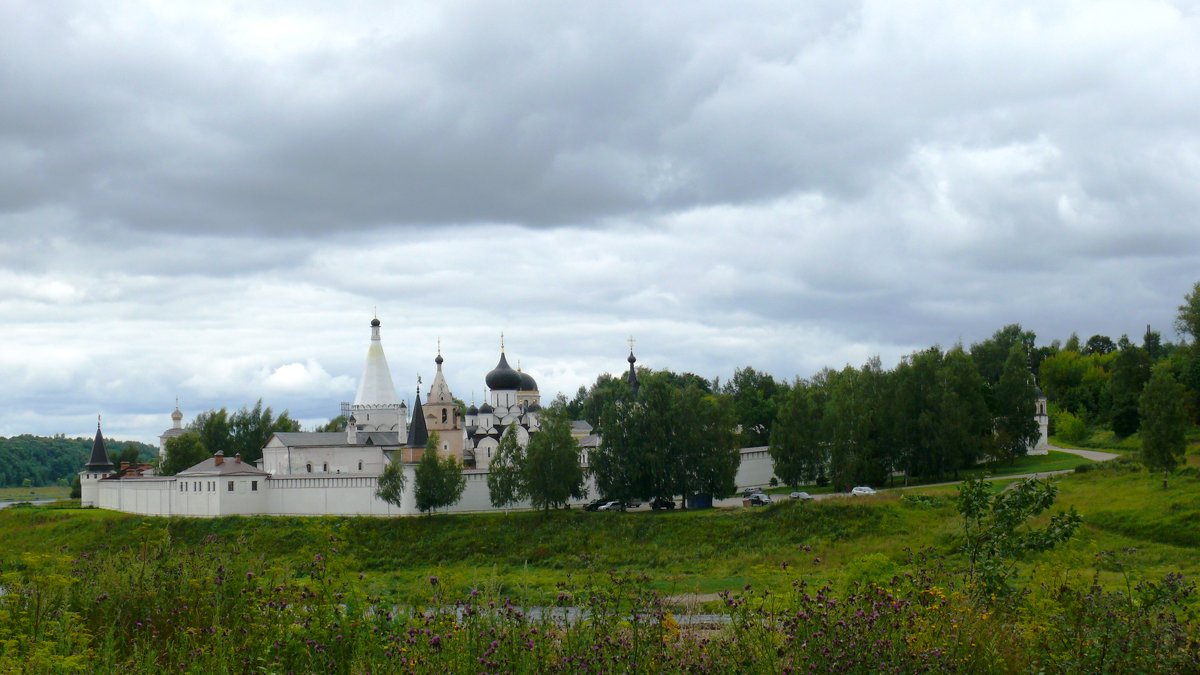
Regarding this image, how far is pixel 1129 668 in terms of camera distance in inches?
298

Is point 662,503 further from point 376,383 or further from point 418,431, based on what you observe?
point 376,383

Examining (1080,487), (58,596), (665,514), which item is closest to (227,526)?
(665,514)

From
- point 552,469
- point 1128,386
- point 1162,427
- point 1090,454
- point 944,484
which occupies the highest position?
point 1128,386

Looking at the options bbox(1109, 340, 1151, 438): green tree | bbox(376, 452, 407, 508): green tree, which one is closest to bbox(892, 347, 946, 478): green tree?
bbox(1109, 340, 1151, 438): green tree

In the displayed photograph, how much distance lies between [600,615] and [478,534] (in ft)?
124

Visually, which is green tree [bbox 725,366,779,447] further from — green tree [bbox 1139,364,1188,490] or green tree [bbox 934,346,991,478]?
green tree [bbox 1139,364,1188,490]

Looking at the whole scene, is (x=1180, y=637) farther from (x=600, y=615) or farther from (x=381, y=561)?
(x=381, y=561)

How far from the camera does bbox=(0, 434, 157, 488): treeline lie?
470ft

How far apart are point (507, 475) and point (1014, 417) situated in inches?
845

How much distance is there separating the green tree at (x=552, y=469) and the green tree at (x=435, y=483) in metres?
3.88

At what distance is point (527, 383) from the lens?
81562 millimetres

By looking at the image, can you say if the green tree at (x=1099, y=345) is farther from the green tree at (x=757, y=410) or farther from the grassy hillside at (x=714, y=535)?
the grassy hillside at (x=714, y=535)

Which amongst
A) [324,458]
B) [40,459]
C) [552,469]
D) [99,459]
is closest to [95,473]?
[99,459]

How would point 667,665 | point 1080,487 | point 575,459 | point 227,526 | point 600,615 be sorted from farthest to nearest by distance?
point 227,526 < point 575,459 < point 1080,487 < point 600,615 < point 667,665
